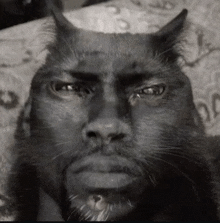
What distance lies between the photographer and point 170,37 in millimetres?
743

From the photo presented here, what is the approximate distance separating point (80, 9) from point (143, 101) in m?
0.22

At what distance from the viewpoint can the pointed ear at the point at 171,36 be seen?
2.41 ft

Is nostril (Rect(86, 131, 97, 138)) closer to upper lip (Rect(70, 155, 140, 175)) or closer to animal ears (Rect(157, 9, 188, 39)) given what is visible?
upper lip (Rect(70, 155, 140, 175))

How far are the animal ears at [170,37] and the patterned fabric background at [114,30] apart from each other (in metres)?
0.01

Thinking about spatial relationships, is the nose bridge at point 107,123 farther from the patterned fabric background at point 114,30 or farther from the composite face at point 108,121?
the patterned fabric background at point 114,30

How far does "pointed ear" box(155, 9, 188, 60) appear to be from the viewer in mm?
733

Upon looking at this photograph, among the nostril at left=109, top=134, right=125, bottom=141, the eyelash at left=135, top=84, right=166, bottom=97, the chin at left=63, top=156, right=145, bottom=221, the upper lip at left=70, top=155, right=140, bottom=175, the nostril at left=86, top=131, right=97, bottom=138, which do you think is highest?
the eyelash at left=135, top=84, right=166, bottom=97

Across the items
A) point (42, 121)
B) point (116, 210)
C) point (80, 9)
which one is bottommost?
point (116, 210)

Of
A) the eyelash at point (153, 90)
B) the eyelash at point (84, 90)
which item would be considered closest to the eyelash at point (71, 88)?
the eyelash at point (84, 90)

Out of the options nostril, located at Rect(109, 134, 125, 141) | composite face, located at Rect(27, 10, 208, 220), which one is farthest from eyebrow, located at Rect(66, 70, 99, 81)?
nostril, located at Rect(109, 134, 125, 141)

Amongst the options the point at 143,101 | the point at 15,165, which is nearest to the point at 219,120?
the point at 143,101

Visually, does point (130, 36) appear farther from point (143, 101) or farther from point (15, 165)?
point (15, 165)

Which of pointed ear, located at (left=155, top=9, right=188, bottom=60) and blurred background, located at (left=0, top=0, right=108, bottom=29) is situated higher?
blurred background, located at (left=0, top=0, right=108, bottom=29)

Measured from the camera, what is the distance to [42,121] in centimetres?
71
